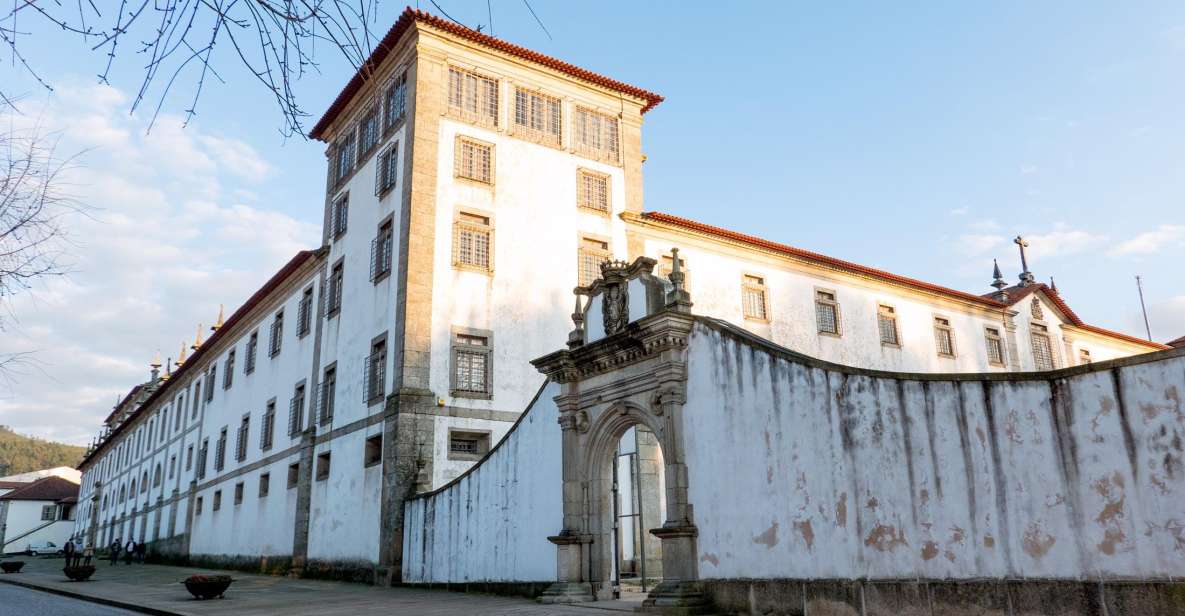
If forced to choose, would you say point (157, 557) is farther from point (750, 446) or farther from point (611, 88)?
point (750, 446)

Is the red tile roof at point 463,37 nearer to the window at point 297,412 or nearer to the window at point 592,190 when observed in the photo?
the window at point 592,190

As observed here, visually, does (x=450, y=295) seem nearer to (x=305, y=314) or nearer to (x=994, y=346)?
(x=305, y=314)

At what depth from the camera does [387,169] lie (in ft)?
82.9

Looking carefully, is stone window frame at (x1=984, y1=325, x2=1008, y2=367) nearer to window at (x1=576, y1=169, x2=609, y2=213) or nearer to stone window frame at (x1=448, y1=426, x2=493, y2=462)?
window at (x1=576, y1=169, x2=609, y2=213)

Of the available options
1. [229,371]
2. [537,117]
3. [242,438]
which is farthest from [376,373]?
[229,371]

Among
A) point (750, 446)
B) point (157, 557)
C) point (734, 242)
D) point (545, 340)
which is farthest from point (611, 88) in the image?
point (157, 557)

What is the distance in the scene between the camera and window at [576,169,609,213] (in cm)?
2609

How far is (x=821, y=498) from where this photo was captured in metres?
10.8

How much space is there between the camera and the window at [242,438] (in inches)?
1326

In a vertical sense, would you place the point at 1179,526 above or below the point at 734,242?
below

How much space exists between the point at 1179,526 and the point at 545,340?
17.7 meters

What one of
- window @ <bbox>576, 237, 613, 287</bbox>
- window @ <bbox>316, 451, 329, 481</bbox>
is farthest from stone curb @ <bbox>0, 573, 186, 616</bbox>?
window @ <bbox>576, 237, 613, 287</bbox>

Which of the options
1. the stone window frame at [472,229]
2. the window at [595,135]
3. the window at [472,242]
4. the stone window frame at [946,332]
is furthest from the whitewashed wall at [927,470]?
the stone window frame at [946,332]

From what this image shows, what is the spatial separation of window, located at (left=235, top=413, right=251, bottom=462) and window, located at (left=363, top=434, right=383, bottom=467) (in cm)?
1336
